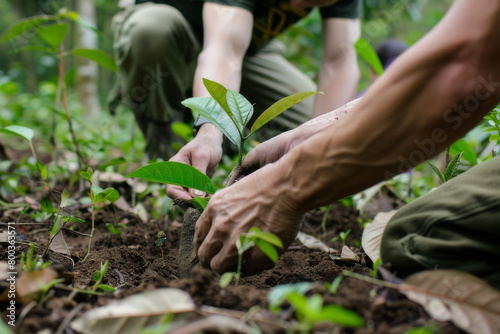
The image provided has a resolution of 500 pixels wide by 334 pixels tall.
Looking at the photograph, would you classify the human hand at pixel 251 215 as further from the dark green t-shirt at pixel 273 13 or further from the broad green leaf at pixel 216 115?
the dark green t-shirt at pixel 273 13

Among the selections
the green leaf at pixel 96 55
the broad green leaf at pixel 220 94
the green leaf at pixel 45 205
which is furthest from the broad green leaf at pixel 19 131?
the broad green leaf at pixel 220 94

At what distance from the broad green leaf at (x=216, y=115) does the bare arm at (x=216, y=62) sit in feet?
0.74

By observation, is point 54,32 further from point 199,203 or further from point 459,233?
point 459,233

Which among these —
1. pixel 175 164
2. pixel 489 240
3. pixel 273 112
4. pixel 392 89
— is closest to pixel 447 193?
pixel 489 240

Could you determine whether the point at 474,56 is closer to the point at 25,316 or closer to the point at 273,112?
the point at 273,112

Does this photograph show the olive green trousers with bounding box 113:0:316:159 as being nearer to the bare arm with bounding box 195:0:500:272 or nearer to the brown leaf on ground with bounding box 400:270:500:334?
the bare arm with bounding box 195:0:500:272

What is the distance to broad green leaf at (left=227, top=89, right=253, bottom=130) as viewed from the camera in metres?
1.09

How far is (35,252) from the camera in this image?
48.5 inches

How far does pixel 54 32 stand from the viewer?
1.82 metres

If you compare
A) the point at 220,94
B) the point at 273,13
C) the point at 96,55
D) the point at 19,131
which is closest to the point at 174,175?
the point at 220,94

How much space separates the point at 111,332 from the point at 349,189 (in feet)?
1.69

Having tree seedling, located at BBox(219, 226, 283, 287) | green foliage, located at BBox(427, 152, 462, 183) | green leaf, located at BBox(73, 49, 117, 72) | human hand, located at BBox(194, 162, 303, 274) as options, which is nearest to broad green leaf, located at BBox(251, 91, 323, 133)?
human hand, located at BBox(194, 162, 303, 274)

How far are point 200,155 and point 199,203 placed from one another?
258mm

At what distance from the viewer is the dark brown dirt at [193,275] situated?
77cm
